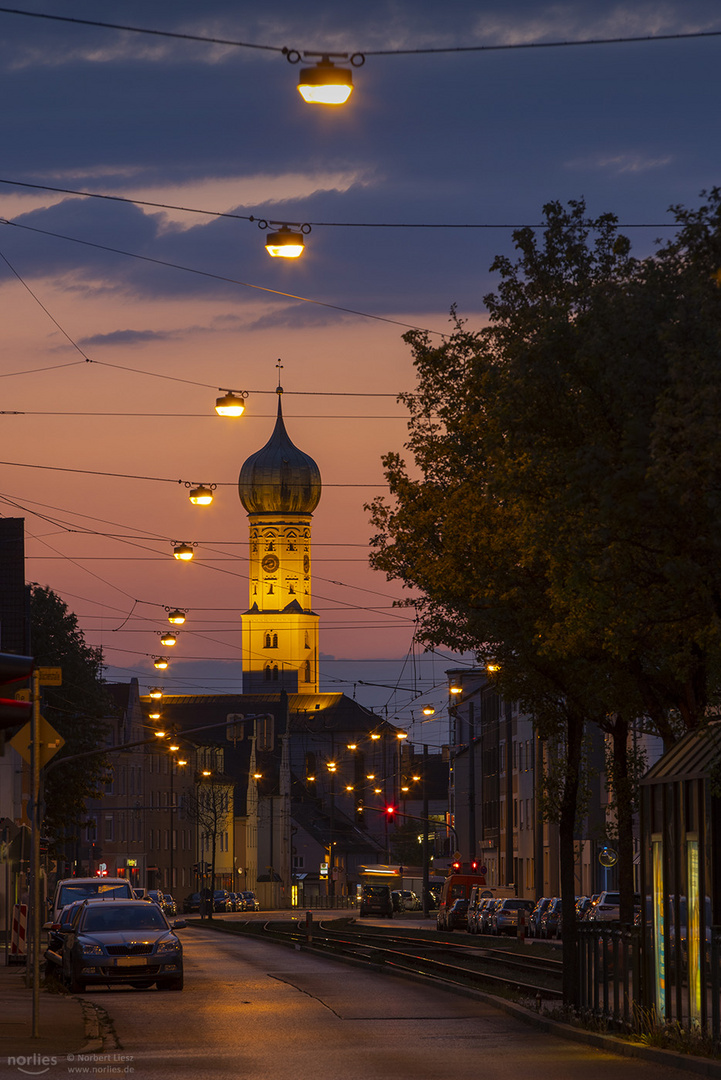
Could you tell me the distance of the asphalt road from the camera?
16594 millimetres

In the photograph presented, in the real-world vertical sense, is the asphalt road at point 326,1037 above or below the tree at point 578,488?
below

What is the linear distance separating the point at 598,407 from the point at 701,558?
181 centimetres

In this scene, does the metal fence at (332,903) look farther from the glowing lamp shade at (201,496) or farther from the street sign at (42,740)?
the street sign at (42,740)

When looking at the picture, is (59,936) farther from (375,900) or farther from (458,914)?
(375,900)

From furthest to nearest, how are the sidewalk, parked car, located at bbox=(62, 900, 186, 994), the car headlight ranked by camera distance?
the car headlight < parked car, located at bbox=(62, 900, 186, 994) < the sidewalk

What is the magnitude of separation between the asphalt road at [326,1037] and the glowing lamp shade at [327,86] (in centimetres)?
848

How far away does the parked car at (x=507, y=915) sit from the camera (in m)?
66.3

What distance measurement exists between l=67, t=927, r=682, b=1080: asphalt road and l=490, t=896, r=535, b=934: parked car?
33.1m

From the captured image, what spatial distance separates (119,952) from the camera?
29656 mm

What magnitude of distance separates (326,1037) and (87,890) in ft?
72.1

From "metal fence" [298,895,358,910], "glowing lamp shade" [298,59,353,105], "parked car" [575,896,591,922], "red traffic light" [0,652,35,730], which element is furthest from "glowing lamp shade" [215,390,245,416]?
"metal fence" [298,895,358,910]

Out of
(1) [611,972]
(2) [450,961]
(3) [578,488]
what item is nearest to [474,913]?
(2) [450,961]

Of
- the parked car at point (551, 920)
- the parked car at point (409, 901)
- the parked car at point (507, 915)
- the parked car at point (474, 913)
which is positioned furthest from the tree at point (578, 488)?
the parked car at point (409, 901)

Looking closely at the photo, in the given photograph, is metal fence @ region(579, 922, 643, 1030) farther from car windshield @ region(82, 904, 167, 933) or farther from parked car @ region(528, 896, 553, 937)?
parked car @ region(528, 896, 553, 937)
